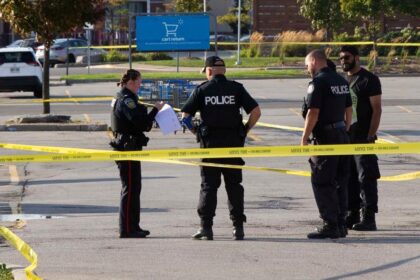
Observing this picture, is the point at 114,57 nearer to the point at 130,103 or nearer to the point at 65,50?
the point at 65,50

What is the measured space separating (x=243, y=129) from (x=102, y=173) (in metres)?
6.02

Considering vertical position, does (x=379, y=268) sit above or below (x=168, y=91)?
above

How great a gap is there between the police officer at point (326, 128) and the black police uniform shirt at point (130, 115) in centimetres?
153

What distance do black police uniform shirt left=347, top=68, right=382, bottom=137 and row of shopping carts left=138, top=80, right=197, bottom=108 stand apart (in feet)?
39.8

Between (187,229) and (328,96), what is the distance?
80.8 inches

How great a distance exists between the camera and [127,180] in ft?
37.0

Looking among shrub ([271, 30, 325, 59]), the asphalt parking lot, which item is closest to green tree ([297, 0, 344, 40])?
shrub ([271, 30, 325, 59])

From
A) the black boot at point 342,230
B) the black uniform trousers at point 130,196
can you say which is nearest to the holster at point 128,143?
the black uniform trousers at point 130,196

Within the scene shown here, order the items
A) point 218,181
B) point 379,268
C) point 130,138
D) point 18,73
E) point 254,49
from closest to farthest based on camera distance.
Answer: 1. point 379,268
2. point 218,181
3. point 130,138
4. point 18,73
5. point 254,49

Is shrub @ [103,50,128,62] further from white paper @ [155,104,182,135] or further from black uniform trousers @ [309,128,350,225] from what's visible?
black uniform trousers @ [309,128,350,225]

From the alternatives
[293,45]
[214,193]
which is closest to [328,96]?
[214,193]

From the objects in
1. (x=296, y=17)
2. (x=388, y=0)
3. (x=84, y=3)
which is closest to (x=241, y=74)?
(x=388, y=0)

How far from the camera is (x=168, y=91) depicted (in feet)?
78.1

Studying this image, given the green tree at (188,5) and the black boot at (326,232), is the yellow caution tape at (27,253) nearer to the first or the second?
the black boot at (326,232)
